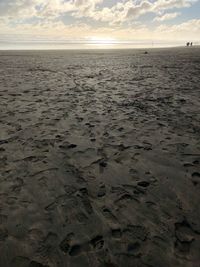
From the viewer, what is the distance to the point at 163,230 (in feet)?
13.8

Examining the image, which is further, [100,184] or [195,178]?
[195,178]

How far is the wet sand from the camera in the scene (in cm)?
387

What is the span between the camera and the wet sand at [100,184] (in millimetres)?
3865

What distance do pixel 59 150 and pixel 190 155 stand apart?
10.4 ft

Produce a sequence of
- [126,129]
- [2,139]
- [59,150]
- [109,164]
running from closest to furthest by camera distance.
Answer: [109,164], [59,150], [2,139], [126,129]

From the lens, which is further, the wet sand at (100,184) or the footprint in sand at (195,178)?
the footprint in sand at (195,178)

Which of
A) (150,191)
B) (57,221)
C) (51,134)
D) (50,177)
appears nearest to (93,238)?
(57,221)

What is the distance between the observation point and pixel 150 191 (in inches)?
202

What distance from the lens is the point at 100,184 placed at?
537 centimetres

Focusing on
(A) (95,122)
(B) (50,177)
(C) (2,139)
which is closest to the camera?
(B) (50,177)

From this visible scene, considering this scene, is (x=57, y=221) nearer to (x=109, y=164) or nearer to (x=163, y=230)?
(x=163, y=230)

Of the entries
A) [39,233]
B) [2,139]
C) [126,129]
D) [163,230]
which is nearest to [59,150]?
[2,139]

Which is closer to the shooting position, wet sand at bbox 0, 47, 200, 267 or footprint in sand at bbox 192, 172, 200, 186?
wet sand at bbox 0, 47, 200, 267

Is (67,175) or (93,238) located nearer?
(93,238)
